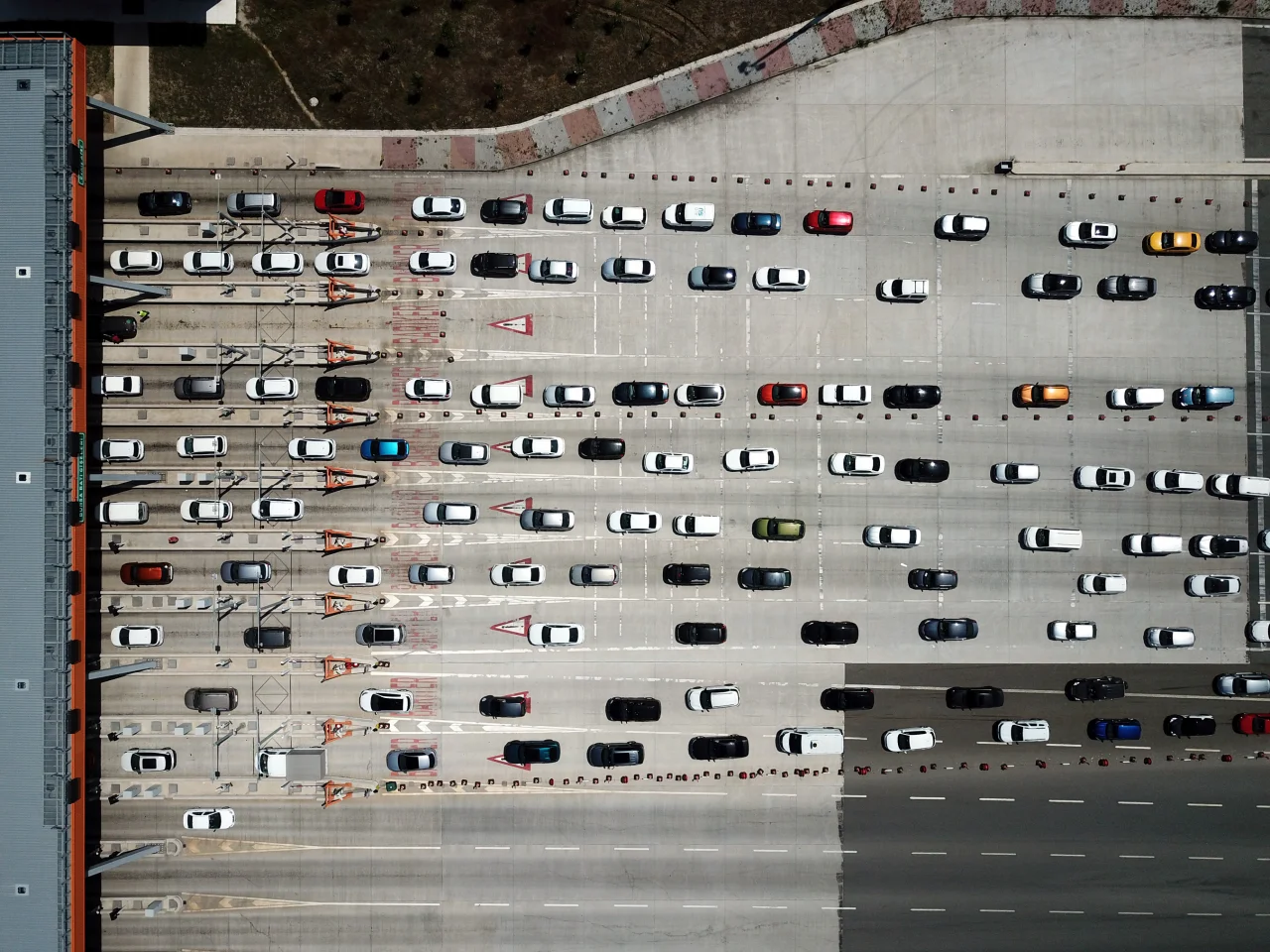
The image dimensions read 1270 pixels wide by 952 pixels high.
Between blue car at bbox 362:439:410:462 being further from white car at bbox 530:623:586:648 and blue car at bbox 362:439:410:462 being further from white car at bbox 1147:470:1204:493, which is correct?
white car at bbox 1147:470:1204:493

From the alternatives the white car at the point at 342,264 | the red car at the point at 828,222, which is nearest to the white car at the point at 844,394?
the red car at the point at 828,222

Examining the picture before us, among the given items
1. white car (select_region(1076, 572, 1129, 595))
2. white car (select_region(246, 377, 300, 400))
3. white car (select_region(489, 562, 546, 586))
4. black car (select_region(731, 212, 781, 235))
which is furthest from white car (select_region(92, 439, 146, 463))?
white car (select_region(1076, 572, 1129, 595))

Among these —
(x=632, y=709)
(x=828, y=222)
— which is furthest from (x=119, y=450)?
(x=828, y=222)

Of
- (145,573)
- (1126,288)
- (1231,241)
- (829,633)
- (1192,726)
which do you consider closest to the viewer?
(145,573)

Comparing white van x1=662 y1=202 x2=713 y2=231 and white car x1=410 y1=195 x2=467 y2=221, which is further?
white van x1=662 y1=202 x2=713 y2=231

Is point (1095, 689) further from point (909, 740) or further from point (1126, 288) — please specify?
point (1126, 288)

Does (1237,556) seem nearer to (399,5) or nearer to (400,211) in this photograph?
(400,211)

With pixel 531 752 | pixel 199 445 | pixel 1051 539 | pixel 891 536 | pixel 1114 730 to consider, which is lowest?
pixel 531 752
